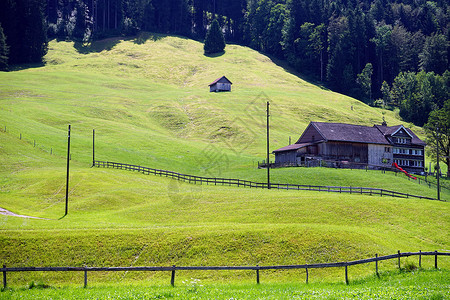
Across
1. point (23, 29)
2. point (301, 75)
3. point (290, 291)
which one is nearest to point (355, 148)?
point (290, 291)

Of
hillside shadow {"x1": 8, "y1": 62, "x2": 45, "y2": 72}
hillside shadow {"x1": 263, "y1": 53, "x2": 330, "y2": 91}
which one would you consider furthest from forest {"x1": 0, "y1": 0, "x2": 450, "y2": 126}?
hillside shadow {"x1": 8, "y1": 62, "x2": 45, "y2": 72}

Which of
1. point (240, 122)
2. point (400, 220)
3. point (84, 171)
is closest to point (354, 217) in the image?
point (400, 220)

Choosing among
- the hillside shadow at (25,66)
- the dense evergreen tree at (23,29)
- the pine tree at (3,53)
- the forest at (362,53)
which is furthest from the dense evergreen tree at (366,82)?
the pine tree at (3,53)

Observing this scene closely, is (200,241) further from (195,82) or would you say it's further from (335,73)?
(335,73)

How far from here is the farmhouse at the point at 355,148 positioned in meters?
82.8

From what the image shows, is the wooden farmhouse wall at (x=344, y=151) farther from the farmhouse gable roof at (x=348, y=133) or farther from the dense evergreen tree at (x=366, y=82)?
the dense evergreen tree at (x=366, y=82)

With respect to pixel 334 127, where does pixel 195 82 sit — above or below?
above

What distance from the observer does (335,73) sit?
581 feet

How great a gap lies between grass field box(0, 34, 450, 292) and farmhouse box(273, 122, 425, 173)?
884cm

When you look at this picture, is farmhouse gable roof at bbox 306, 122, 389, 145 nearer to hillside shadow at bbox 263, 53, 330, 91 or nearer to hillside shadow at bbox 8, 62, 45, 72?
hillside shadow at bbox 263, 53, 330, 91

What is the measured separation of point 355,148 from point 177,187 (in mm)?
39744

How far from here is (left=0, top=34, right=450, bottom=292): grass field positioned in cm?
3177

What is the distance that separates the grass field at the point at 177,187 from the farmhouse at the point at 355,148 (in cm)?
884

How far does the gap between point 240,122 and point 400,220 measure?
78.4m
